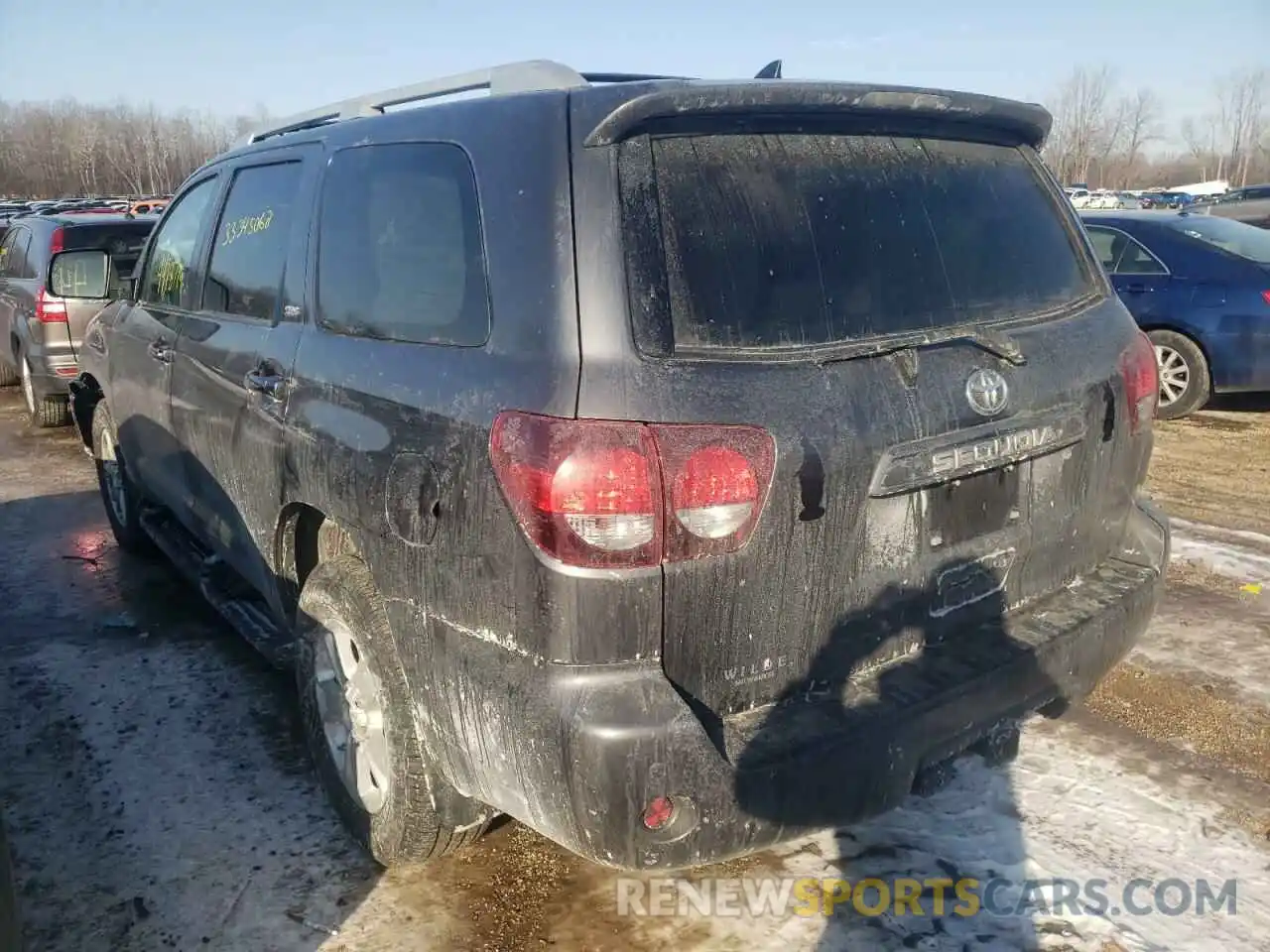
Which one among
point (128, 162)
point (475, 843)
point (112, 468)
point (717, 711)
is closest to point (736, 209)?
point (717, 711)

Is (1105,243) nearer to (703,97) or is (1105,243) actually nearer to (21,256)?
(703,97)

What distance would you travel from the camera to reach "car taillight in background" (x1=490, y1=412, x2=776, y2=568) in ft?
6.43

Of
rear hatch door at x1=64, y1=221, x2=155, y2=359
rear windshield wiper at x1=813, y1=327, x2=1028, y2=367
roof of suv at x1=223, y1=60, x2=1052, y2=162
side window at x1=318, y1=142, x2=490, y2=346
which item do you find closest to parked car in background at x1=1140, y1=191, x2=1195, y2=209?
rear hatch door at x1=64, y1=221, x2=155, y2=359

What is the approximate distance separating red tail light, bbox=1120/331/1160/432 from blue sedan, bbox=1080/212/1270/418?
5667 millimetres

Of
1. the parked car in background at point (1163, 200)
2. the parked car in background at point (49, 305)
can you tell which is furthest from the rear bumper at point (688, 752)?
the parked car in background at point (1163, 200)

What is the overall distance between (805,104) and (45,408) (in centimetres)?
816

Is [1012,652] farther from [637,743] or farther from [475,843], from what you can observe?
[475,843]

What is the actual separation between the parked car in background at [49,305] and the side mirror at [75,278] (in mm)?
1156

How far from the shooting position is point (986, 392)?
234 centimetres

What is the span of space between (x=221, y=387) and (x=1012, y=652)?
8.38 feet

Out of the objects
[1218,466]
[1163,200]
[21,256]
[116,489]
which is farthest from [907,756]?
[1163,200]

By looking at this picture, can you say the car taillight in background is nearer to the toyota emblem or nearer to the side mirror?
the toyota emblem

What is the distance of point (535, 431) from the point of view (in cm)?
202

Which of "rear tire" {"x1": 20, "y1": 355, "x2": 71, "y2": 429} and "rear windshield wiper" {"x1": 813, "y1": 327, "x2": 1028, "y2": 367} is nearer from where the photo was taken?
"rear windshield wiper" {"x1": 813, "y1": 327, "x2": 1028, "y2": 367}
